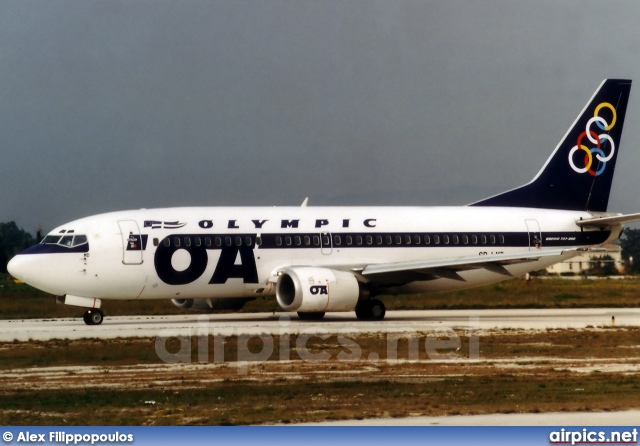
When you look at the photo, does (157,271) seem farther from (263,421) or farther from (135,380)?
(263,421)

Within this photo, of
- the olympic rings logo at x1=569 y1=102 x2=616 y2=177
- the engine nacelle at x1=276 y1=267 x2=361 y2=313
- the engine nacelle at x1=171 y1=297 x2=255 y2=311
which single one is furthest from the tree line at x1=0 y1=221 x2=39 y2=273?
the olympic rings logo at x1=569 y1=102 x2=616 y2=177

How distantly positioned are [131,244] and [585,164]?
16.9m

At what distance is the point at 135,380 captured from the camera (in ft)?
63.2

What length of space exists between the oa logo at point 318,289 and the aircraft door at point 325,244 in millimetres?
2830

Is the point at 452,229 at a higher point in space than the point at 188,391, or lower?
higher

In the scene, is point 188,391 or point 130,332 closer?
point 188,391

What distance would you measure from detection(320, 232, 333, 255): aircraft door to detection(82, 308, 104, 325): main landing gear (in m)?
7.16

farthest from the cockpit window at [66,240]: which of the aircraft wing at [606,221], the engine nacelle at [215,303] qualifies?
the aircraft wing at [606,221]

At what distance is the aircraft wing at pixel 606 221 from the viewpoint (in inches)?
1419

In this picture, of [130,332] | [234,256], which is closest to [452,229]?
[234,256]

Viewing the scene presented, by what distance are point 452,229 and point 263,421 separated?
2224cm

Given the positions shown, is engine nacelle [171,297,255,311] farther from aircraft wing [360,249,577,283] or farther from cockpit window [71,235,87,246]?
→ cockpit window [71,235,87,246]

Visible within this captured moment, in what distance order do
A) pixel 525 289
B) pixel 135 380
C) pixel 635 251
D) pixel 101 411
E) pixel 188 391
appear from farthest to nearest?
pixel 635 251 < pixel 525 289 < pixel 135 380 < pixel 188 391 < pixel 101 411

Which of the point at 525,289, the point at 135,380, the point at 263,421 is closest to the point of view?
the point at 263,421
